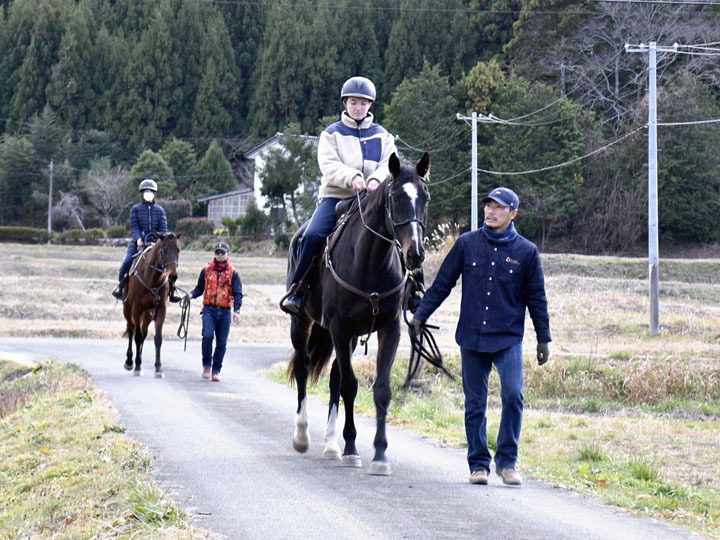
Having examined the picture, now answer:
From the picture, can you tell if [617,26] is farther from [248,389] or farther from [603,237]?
[248,389]

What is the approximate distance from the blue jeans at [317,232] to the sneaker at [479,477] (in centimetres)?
278

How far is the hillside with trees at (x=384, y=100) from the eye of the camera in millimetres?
62844

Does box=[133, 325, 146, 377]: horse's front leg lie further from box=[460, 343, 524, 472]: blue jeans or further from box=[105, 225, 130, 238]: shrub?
box=[105, 225, 130, 238]: shrub

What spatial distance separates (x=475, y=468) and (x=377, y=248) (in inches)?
80.5

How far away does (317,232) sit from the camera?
985 cm

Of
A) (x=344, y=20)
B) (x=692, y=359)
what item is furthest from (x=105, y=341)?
(x=344, y=20)


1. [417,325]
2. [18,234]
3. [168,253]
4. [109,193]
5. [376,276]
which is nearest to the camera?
[417,325]

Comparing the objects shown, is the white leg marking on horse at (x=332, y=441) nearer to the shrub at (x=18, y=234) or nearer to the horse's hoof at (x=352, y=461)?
the horse's hoof at (x=352, y=461)

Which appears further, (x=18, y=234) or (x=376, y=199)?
(x=18, y=234)

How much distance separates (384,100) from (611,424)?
264ft

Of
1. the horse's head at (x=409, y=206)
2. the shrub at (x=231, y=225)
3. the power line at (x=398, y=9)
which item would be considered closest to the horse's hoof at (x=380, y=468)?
the horse's head at (x=409, y=206)

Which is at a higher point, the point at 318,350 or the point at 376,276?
the point at 376,276

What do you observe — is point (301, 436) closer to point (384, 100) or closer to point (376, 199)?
point (376, 199)

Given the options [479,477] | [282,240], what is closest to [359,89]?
[479,477]
